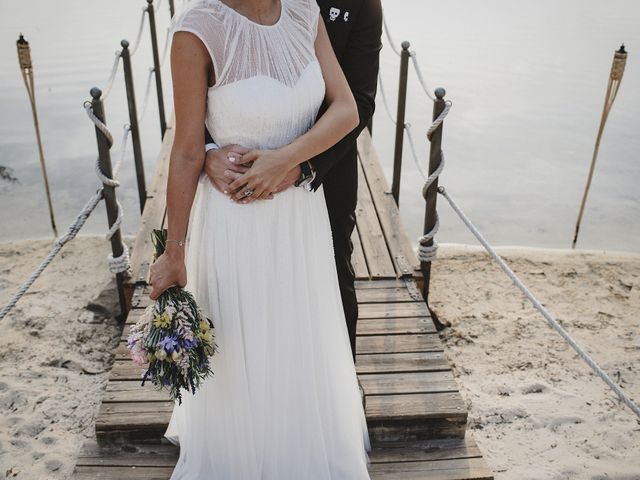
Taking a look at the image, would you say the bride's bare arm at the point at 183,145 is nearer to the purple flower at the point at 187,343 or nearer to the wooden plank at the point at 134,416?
the purple flower at the point at 187,343

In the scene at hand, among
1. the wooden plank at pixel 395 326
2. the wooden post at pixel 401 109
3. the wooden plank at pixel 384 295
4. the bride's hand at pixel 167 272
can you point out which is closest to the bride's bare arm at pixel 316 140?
the bride's hand at pixel 167 272

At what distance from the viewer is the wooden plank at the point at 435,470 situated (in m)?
2.78

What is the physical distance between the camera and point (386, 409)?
302 centimetres

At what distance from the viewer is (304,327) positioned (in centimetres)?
239

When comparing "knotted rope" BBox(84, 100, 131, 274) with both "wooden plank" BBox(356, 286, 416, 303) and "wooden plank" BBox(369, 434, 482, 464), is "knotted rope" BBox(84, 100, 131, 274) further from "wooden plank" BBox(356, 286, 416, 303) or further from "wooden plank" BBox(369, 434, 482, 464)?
"wooden plank" BBox(369, 434, 482, 464)

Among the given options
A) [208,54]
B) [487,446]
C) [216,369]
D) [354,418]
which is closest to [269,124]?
[208,54]

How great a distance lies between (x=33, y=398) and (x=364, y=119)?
96.6 inches

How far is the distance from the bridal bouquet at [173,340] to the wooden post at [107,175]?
6.05ft

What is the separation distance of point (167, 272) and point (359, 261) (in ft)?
7.68

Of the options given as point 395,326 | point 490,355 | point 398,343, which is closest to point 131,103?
point 395,326

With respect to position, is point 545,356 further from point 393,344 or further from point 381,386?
point 381,386

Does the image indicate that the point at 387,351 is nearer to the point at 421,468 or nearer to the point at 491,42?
the point at 421,468

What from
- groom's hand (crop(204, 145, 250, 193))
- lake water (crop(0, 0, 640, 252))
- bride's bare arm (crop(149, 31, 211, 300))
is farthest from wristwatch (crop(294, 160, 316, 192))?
lake water (crop(0, 0, 640, 252))

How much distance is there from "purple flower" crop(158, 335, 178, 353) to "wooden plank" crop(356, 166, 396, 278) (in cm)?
223
